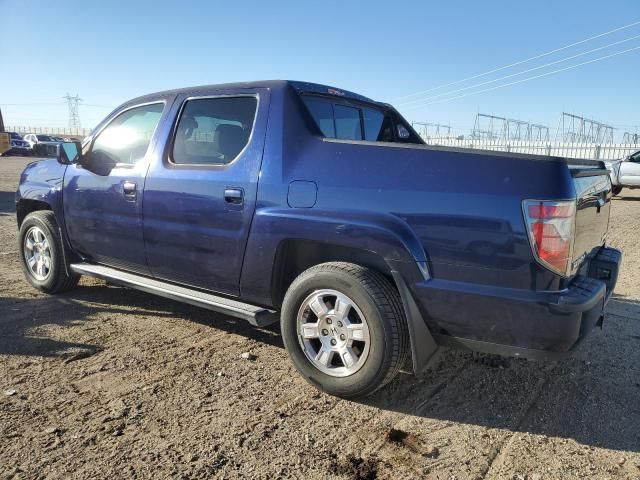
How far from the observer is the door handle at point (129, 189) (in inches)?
155

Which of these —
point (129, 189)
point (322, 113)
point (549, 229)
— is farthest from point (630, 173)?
point (129, 189)

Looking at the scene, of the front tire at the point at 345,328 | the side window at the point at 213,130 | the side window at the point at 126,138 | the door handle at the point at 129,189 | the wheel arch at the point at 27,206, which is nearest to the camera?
the front tire at the point at 345,328

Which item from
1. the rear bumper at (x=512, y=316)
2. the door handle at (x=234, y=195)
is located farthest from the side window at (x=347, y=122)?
the rear bumper at (x=512, y=316)

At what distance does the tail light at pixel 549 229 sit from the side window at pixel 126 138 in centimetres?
294

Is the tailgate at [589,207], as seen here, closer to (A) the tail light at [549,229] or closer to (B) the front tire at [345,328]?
(A) the tail light at [549,229]

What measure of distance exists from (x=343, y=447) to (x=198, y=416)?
2.72ft

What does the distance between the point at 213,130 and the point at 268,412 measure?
204cm

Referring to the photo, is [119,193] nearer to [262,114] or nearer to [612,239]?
[262,114]

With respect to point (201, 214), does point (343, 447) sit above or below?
below

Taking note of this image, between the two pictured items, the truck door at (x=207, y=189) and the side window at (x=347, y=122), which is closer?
the truck door at (x=207, y=189)

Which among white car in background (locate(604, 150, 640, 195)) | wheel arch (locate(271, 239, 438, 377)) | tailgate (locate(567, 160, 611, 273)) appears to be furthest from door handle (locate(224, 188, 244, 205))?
white car in background (locate(604, 150, 640, 195))

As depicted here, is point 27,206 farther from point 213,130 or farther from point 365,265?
point 365,265

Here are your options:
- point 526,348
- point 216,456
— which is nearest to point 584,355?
point 526,348

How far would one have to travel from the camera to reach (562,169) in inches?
97.5
